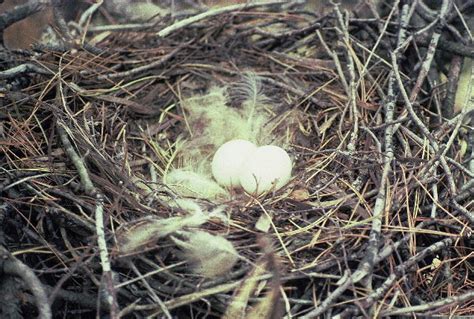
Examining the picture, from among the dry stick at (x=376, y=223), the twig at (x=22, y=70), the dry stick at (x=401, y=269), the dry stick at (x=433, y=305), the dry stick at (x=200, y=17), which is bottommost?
the dry stick at (x=433, y=305)

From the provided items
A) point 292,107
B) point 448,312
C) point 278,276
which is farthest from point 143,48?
point 448,312

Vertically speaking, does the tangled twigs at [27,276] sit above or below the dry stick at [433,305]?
above

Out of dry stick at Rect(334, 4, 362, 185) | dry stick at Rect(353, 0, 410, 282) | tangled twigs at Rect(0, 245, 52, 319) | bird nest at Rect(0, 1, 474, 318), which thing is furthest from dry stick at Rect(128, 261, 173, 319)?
dry stick at Rect(334, 4, 362, 185)

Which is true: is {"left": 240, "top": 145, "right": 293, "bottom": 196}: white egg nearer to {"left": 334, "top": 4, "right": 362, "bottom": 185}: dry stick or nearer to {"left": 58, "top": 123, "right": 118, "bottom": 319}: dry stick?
{"left": 334, "top": 4, "right": 362, "bottom": 185}: dry stick

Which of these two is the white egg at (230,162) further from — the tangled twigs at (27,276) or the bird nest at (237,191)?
the tangled twigs at (27,276)

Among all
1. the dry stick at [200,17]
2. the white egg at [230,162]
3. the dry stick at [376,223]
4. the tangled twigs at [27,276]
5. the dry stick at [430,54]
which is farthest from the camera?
the dry stick at [200,17]

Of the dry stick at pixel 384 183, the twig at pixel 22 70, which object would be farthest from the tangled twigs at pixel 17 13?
the dry stick at pixel 384 183

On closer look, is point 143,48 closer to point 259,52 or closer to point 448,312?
point 259,52
